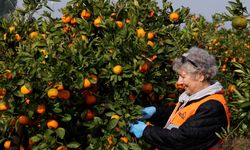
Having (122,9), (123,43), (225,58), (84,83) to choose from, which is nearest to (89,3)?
(122,9)

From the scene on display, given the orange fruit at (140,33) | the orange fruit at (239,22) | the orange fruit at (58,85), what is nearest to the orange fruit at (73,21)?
the orange fruit at (140,33)

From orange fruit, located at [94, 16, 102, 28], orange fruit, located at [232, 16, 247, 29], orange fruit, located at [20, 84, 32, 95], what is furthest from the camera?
orange fruit, located at [94, 16, 102, 28]

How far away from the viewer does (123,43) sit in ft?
9.23

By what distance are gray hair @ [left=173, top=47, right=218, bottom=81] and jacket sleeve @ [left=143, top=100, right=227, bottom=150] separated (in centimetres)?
23

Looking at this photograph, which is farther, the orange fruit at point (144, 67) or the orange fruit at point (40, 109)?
the orange fruit at point (144, 67)

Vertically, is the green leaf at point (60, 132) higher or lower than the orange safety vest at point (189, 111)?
lower

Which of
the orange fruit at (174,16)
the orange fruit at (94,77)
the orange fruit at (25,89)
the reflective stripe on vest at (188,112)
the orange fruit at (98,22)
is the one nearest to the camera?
the orange fruit at (25,89)

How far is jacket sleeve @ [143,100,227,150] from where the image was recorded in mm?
2682

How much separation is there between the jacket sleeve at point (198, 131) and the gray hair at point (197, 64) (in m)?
0.23

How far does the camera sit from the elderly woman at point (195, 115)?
106 inches

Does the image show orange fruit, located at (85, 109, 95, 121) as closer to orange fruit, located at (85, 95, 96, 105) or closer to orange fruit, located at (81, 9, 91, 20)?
orange fruit, located at (85, 95, 96, 105)

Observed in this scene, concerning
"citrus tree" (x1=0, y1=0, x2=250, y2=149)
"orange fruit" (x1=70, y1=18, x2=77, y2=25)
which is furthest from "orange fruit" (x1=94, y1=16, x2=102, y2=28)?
"orange fruit" (x1=70, y1=18, x2=77, y2=25)

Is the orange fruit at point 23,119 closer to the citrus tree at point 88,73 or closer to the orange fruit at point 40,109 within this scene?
the citrus tree at point 88,73

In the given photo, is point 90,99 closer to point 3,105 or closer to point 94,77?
point 94,77
